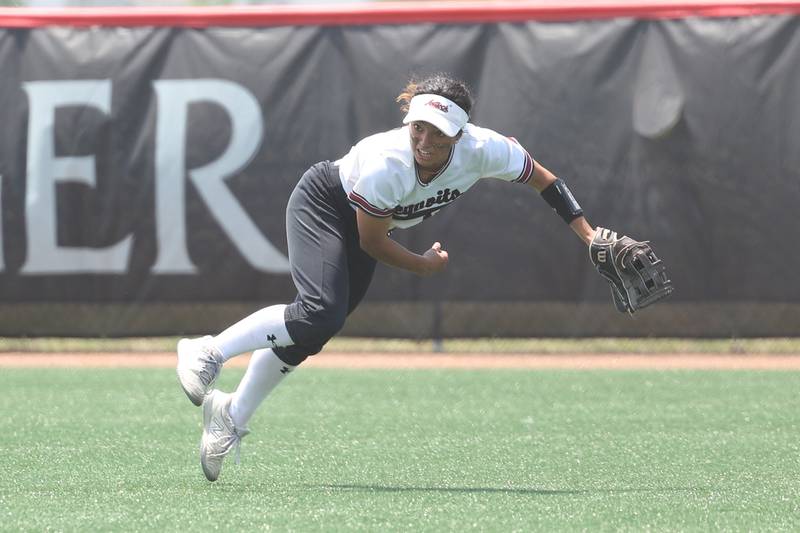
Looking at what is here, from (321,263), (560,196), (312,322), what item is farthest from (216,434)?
(560,196)

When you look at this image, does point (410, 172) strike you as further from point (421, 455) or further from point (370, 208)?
point (421, 455)

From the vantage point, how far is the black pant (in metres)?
5.23

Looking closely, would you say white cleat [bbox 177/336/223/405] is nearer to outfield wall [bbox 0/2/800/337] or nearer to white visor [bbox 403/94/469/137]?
white visor [bbox 403/94/469/137]

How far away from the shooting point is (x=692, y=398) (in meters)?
8.19

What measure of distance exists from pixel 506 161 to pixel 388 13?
541 centimetres

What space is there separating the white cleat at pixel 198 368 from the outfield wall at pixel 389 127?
5.21 metres

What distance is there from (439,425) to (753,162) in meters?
4.52

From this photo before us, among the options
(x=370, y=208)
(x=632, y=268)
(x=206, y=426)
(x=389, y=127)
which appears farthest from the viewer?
(x=389, y=127)

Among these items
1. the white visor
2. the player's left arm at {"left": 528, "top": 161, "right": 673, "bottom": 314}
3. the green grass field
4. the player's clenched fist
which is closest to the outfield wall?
the green grass field

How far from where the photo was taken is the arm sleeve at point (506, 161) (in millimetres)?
5469

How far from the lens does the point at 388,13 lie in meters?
10.6

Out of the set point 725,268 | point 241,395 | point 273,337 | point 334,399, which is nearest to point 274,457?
point 241,395

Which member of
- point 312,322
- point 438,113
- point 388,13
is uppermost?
point 388,13

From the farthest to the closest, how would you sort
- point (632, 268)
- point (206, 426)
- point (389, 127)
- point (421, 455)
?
point (389, 127), point (421, 455), point (206, 426), point (632, 268)
